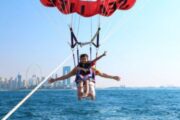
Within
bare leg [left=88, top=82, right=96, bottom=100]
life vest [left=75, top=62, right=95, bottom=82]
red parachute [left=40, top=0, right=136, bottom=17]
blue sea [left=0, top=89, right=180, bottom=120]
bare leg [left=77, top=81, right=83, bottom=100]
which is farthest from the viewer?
blue sea [left=0, top=89, right=180, bottom=120]

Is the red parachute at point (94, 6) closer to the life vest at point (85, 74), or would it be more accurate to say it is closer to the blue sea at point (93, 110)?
the life vest at point (85, 74)

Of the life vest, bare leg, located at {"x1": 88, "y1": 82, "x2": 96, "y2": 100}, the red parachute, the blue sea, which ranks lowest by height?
the blue sea

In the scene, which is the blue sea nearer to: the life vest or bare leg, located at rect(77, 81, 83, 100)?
the life vest

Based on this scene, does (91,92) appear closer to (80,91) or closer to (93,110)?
(80,91)

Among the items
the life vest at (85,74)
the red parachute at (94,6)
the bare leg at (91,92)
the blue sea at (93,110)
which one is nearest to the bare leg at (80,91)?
the life vest at (85,74)

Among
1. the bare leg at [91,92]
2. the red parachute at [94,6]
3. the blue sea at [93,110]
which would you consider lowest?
the blue sea at [93,110]

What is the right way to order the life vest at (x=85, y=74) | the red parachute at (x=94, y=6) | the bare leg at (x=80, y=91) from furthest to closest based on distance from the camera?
the red parachute at (x=94, y=6)
the life vest at (x=85, y=74)
the bare leg at (x=80, y=91)

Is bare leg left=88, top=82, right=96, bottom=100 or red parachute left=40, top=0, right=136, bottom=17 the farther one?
red parachute left=40, top=0, right=136, bottom=17

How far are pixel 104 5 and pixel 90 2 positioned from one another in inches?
28.8

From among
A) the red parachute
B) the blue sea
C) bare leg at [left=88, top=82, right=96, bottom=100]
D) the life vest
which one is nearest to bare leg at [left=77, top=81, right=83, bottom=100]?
the life vest

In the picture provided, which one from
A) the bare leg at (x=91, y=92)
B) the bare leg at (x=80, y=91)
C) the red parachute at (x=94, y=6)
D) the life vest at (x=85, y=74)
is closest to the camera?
the bare leg at (x=80, y=91)

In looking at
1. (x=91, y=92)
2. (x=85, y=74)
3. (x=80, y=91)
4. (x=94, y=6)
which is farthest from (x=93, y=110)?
(x=80, y=91)

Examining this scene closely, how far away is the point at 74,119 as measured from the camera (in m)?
40.5

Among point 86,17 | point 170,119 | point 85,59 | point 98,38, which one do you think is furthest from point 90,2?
point 170,119
